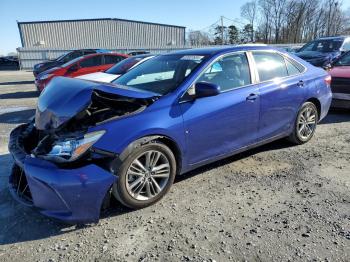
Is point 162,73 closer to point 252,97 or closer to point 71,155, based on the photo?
point 252,97

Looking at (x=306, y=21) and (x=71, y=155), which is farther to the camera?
(x=306, y=21)

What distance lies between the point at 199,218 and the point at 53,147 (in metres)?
1.58

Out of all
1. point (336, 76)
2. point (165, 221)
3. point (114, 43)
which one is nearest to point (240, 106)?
point (165, 221)

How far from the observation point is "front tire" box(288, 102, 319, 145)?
5484 millimetres

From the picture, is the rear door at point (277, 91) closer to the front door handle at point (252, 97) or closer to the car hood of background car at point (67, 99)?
the front door handle at point (252, 97)

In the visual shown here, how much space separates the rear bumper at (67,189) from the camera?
312cm

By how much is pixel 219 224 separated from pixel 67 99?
1.98m

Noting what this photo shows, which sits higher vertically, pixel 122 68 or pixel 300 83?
pixel 300 83

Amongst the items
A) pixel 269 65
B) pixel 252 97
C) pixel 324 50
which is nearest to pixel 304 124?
pixel 269 65

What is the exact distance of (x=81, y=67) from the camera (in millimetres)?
12648

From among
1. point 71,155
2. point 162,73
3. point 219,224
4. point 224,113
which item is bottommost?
point 219,224

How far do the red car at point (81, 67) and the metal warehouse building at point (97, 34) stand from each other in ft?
83.2

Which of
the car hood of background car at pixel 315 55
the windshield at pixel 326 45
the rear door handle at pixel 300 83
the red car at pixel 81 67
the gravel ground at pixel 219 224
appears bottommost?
the gravel ground at pixel 219 224

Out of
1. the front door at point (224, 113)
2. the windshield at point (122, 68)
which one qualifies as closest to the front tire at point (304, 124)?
the front door at point (224, 113)
